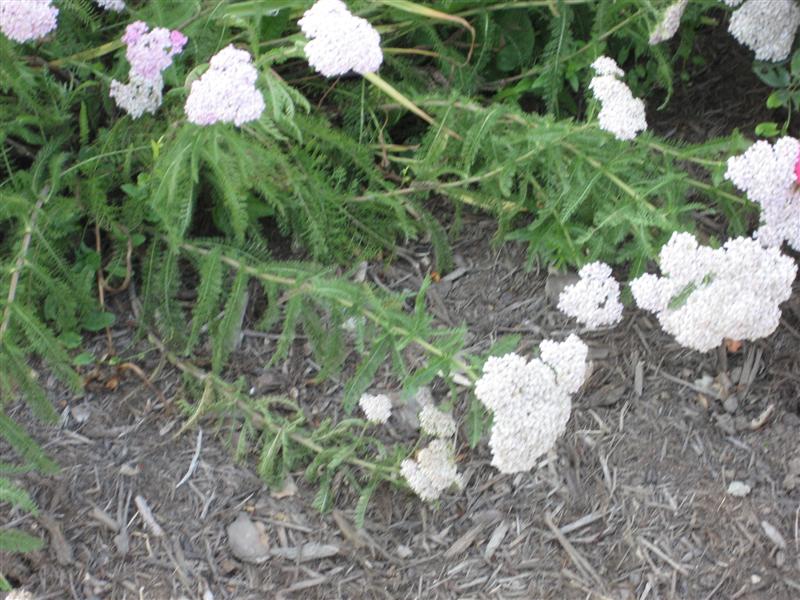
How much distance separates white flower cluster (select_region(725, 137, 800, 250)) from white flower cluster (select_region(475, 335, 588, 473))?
56cm

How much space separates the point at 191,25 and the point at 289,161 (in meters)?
0.43

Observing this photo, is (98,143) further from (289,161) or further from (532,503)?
(532,503)

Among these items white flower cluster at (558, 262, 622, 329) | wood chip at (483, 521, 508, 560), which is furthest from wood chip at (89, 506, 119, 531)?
white flower cluster at (558, 262, 622, 329)

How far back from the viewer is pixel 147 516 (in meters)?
2.59

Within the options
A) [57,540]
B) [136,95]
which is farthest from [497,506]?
[136,95]

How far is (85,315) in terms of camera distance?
2818 millimetres

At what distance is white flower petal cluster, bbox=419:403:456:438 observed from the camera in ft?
8.11

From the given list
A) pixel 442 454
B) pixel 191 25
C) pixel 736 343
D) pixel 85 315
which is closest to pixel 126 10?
pixel 191 25

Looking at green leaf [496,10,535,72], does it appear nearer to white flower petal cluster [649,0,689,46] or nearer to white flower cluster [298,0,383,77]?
white flower petal cluster [649,0,689,46]

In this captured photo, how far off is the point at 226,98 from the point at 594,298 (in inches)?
37.6

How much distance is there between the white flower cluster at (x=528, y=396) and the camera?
216 centimetres

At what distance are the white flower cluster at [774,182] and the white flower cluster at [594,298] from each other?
1.21ft

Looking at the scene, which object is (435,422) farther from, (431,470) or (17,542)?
(17,542)

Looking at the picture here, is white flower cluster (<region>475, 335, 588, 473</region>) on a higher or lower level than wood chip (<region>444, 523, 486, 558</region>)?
higher
